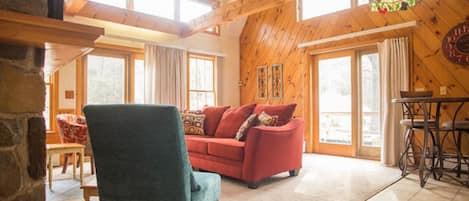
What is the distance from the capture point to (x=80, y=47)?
4.43 ft

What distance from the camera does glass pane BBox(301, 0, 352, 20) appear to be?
5.03 meters

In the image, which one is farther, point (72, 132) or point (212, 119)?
point (212, 119)

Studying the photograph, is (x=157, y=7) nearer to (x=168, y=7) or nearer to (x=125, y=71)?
(x=168, y=7)

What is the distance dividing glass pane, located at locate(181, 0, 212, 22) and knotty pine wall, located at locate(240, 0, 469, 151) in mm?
1115

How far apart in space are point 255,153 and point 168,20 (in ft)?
10.6

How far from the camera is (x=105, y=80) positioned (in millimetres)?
4867

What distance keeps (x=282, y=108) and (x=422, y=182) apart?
1.71 m

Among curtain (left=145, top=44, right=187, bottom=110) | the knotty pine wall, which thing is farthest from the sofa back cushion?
the knotty pine wall

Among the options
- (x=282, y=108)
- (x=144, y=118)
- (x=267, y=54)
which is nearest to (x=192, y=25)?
(x=267, y=54)

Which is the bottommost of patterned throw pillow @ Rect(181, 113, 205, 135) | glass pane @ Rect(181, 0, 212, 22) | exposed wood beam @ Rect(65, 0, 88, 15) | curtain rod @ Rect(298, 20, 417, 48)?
patterned throw pillow @ Rect(181, 113, 205, 135)

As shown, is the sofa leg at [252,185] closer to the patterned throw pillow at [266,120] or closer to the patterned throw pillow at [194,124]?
the patterned throw pillow at [266,120]

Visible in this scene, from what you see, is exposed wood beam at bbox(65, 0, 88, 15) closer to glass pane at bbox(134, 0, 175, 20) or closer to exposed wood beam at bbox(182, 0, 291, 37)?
glass pane at bbox(134, 0, 175, 20)

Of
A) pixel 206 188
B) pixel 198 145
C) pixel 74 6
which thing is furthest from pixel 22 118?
pixel 74 6

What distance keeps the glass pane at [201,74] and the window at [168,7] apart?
882mm
